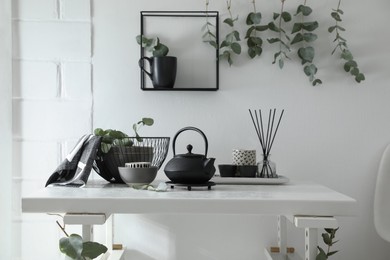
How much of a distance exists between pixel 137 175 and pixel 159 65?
0.54 metres

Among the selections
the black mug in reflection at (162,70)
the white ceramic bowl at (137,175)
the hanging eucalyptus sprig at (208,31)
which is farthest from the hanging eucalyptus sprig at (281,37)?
the white ceramic bowl at (137,175)

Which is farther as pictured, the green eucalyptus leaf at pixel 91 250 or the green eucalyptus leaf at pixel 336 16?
the green eucalyptus leaf at pixel 336 16

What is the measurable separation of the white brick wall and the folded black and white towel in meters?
0.40

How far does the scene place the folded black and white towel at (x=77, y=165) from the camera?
1.77 m

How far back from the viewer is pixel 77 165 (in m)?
1.81

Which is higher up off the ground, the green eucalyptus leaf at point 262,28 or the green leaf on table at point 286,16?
the green leaf on table at point 286,16

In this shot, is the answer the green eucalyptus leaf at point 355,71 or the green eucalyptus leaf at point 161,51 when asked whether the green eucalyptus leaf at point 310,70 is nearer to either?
the green eucalyptus leaf at point 355,71

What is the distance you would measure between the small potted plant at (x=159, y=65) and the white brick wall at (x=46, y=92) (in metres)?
0.27

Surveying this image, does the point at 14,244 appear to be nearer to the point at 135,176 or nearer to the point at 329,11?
the point at 135,176

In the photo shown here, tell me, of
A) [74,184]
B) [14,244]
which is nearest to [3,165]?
[14,244]

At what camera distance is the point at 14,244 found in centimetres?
219

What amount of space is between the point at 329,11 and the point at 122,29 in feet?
2.89

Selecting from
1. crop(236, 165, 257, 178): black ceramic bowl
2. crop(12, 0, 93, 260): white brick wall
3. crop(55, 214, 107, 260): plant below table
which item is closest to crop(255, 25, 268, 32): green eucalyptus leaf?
crop(236, 165, 257, 178): black ceramic bowl

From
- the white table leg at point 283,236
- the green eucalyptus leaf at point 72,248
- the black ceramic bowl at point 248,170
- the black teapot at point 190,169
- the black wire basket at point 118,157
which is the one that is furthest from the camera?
the white table leg at point 283,236
